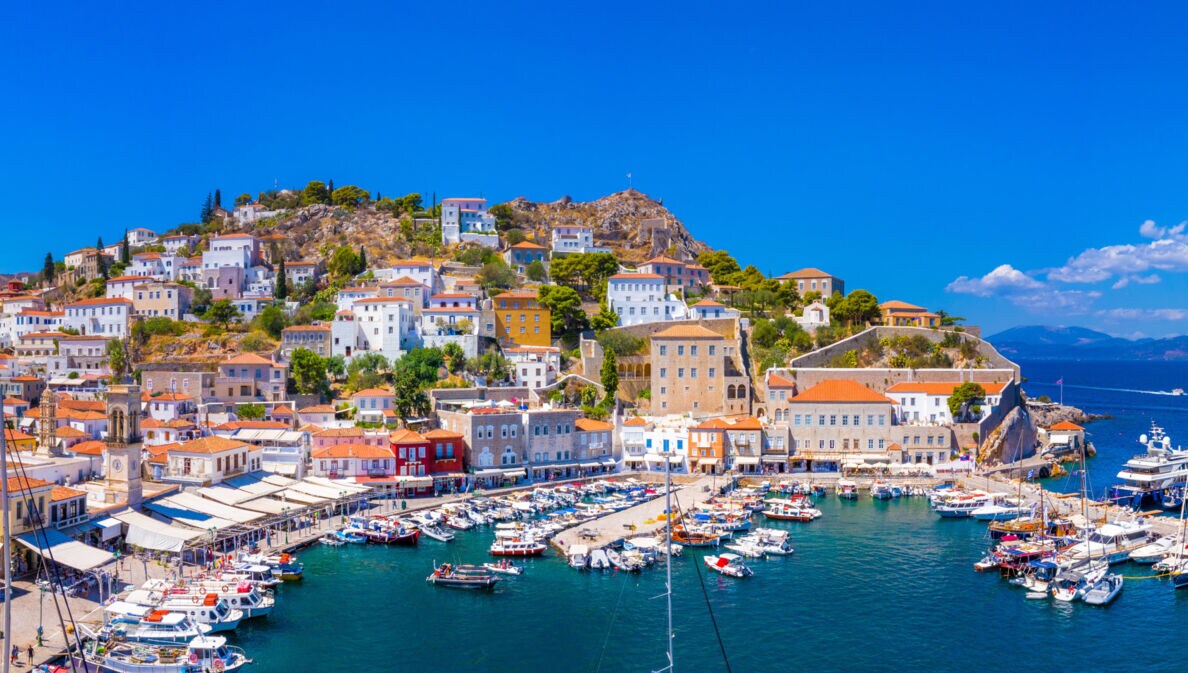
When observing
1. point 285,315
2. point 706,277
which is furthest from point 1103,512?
point 285,315

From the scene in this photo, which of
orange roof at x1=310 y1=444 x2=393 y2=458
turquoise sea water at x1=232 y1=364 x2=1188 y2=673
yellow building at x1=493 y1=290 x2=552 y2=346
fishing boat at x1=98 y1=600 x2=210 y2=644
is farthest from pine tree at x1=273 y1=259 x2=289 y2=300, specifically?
fishing boat at x1=98 y1=600 x2=210 y2=644

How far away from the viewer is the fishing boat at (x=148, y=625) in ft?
71.4

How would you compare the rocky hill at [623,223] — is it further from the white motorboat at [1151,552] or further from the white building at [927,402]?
the white motorboat at [1151,552]

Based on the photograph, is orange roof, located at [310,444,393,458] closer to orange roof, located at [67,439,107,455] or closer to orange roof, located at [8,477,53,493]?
orange roof, located at [67,439,107,455]

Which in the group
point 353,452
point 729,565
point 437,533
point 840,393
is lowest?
point 729,565

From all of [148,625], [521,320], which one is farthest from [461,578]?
[521,320]

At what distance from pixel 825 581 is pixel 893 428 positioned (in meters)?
20.5

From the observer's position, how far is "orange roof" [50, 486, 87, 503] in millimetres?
26531

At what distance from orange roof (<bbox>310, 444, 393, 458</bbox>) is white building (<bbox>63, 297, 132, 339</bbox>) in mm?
27054

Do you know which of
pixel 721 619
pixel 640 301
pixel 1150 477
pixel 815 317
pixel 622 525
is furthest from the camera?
pixel 815 317

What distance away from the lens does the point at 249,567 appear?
27266 mm

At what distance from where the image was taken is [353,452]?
40.8 meters

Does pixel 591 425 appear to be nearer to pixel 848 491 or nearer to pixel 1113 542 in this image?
pixel 848 491

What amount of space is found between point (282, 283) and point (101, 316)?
37.4 ft
